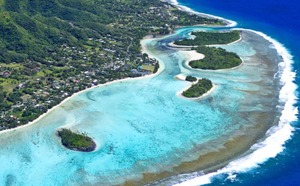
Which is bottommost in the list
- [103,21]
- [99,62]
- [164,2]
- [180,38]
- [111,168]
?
[111,168]

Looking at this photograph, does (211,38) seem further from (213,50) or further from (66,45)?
(66,45)

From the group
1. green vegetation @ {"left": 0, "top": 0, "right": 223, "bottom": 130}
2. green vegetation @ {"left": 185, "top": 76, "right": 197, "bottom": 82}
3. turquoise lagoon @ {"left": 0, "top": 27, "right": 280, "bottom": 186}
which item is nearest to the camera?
turquoise lagoon @ {"left": 0, "top": 27, "right": 280, "bottom": 186}

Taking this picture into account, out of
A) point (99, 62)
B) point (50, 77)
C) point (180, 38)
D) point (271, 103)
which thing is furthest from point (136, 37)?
point (271, 103)

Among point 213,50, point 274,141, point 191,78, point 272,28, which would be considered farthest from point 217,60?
point 274,141

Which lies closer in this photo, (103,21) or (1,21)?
(1,21)

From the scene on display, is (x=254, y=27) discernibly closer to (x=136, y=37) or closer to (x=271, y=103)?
(x=136, y=37)

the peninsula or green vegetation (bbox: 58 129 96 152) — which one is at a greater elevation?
the peninsula

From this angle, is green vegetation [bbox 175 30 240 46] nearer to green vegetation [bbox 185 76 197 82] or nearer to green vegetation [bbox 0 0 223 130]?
green vegetation [bbox 0 0 223 130]

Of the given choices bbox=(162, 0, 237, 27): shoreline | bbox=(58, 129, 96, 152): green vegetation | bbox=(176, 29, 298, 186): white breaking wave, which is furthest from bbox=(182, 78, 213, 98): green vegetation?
bbox=(162, 0, 237, 27): shoreline
